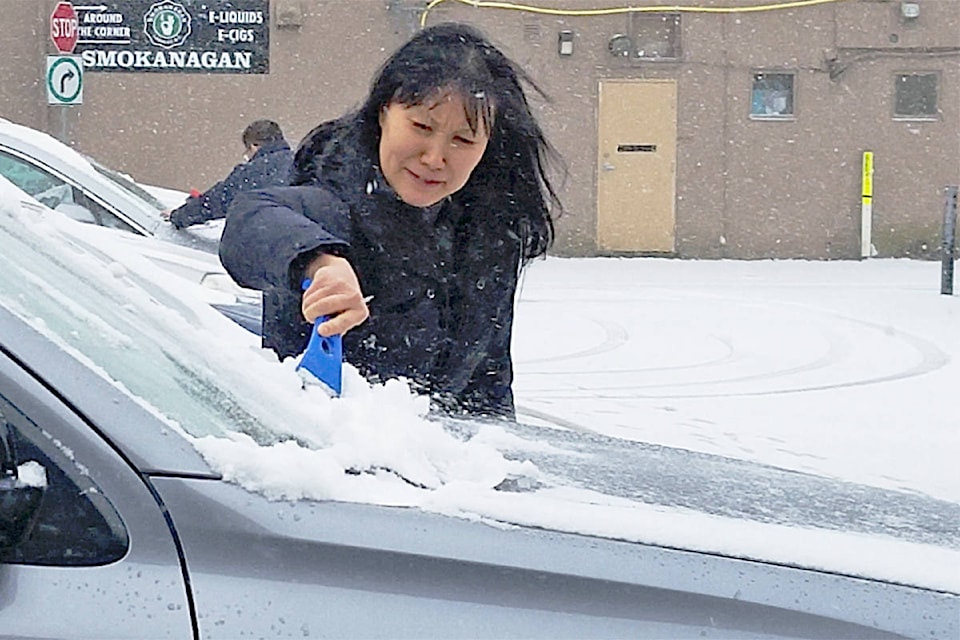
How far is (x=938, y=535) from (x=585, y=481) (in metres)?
0.52

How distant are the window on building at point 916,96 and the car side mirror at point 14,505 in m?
18.2

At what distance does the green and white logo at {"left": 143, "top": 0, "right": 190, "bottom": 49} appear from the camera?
18359 mm

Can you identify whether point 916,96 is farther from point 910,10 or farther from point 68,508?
point 68,508

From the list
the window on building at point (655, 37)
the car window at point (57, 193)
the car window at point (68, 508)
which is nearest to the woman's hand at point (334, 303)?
the car window at point (68, 508)

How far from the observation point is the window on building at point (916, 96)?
18.4 m

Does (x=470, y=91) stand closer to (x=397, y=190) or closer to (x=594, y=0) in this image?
(x=397, y=190)

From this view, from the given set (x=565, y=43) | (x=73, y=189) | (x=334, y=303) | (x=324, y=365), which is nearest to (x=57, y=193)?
(x=73, y=189)

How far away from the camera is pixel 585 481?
6.75 feet

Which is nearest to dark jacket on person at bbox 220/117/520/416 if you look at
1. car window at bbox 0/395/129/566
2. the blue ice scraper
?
the blue ice scraper

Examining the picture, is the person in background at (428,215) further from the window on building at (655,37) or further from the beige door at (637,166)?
the window on building at (655,37)

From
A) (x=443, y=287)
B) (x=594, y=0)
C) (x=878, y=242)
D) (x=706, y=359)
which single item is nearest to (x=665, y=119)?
(x=594, y=0)

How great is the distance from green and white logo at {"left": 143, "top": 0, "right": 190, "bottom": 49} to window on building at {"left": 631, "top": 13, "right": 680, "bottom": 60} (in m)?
5.77

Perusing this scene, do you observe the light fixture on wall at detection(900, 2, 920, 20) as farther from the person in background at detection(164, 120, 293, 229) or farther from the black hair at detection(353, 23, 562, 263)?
the black hair at detection(353, 23, 562, 263)

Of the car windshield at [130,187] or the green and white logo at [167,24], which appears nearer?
the car windshield at [130,187]
